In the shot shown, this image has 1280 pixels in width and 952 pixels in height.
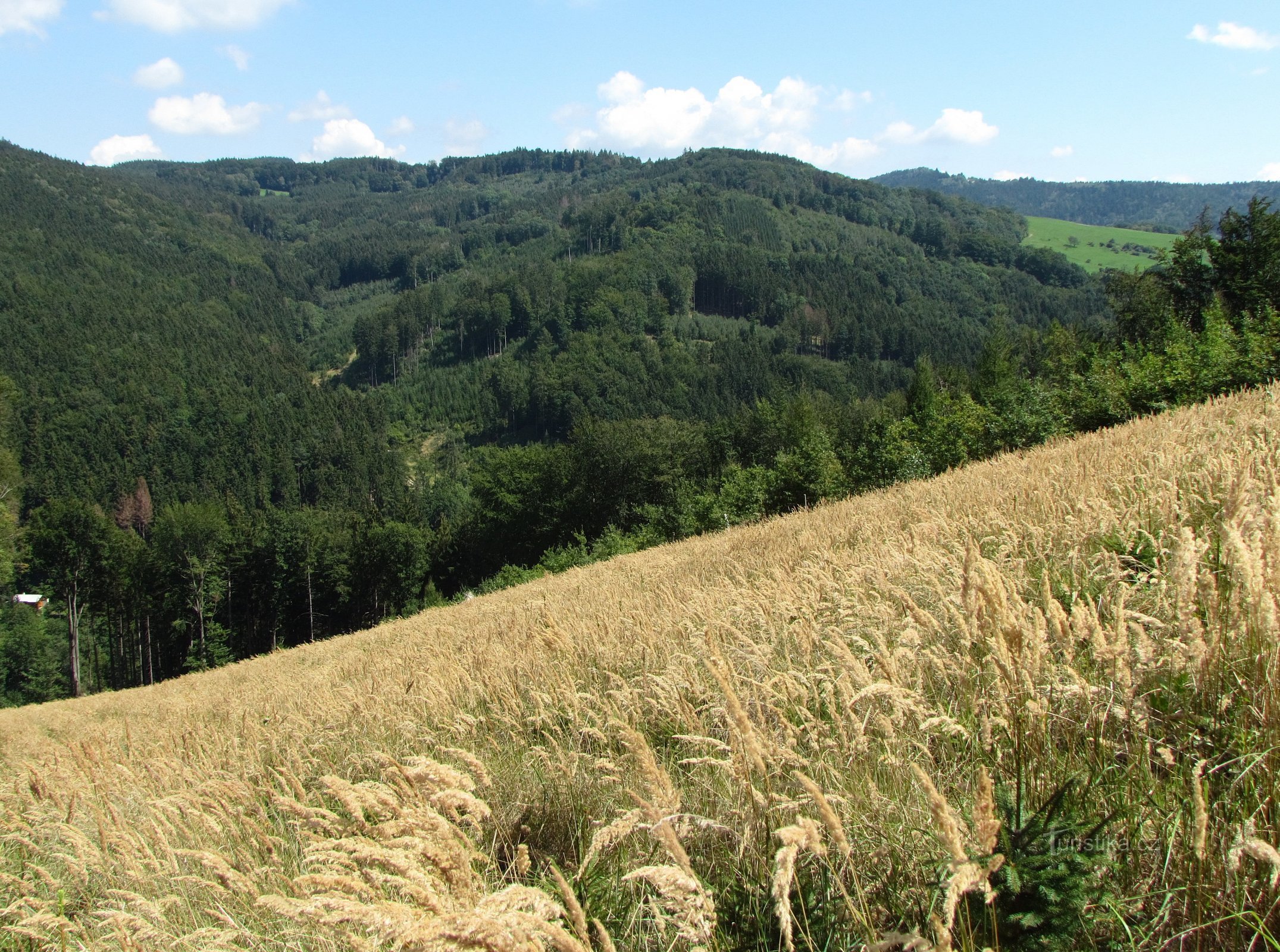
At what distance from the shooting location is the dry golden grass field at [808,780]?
161 cm

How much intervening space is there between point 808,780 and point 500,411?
15258 cm

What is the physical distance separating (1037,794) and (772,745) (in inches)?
32.0

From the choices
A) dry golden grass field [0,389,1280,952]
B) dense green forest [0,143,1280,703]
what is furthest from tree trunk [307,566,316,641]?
dry golden grass field [0,389,1280,952]

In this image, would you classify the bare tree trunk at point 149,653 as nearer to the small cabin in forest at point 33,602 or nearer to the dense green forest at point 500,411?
the dense green forest at point 500,411

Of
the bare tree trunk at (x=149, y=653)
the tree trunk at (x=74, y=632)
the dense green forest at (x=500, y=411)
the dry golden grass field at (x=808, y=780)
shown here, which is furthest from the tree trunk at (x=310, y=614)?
the dry golden grass field at (x=808, y=780)

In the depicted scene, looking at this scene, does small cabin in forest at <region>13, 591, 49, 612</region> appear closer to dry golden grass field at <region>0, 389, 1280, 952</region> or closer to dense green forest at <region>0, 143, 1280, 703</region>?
dense green forest at <region>0, 143, 1280, 703</region>

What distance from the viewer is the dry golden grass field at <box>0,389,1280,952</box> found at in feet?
5.29

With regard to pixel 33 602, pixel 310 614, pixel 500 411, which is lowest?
pixel 33 602

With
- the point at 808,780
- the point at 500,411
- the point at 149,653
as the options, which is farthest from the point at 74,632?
the point at 500,411

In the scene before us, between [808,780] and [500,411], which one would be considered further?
[500,411]

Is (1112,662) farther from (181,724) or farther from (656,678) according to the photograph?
(181,724)

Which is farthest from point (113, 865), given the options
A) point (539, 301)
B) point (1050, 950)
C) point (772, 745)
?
point (539, 301)

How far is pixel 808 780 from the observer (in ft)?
4.77

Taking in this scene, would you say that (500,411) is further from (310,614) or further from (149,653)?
(149,653)
